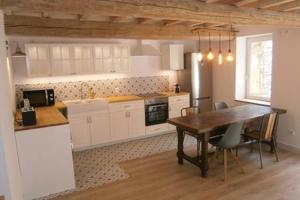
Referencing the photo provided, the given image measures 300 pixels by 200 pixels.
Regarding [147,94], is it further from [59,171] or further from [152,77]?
[59,171]

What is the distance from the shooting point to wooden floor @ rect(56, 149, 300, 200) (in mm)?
3105

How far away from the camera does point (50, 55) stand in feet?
15.2

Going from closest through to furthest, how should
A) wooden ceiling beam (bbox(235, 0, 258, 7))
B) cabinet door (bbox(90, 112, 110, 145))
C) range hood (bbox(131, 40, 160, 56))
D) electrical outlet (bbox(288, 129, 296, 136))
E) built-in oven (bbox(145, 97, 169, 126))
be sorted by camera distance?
wooden ceiling beam (bbox(235, 0, 258, 7)) → electrical outlet (bbox(288, 129, 296, 136)) → cabinet door (bbox(90, 112, 110, 145)) → built-in oven (bbox(145, 97, 169, 126)) → range hood (bbox(131, 40, 160, 56))

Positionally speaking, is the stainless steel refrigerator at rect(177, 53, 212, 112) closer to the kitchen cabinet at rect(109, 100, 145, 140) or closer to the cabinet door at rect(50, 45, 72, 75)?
the kitchen cabinet at rect(109, 100, 145, 140)

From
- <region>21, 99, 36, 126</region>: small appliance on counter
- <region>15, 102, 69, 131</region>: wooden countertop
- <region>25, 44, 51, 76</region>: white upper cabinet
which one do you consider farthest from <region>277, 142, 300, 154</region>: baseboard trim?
<region>25, 44, 51, 76</region>: white upper cabinet

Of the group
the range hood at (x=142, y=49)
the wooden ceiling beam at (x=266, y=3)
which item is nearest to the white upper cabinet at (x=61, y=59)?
the range hood at (x=142, y=49)

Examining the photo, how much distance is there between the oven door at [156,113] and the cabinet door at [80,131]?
1349mm

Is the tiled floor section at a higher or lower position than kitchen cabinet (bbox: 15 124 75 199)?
lower

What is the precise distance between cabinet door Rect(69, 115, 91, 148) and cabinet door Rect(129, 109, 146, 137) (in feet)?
3.07

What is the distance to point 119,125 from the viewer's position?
201 inches

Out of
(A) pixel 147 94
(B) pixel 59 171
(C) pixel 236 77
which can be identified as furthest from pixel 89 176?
(C) pixel 236 77

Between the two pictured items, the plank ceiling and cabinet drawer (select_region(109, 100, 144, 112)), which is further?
cabinet drawer (select_region(109, 100, 144, 112))

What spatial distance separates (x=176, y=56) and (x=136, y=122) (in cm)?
186

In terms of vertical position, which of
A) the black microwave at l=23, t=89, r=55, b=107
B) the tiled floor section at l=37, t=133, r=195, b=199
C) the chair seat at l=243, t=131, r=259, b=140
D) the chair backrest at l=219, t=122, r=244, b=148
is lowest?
the tiled floor section at l=37, t=133, r=195, b=199
